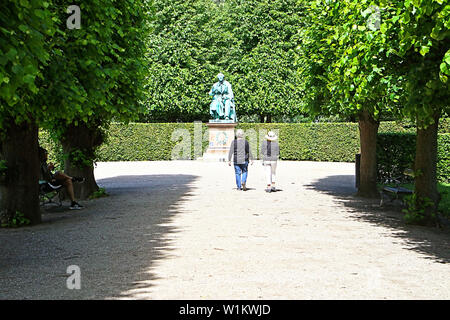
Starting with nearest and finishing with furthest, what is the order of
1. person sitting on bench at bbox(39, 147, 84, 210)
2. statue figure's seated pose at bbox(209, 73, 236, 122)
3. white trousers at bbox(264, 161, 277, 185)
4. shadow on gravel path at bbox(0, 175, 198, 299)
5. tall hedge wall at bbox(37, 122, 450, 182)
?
shadow on gravel path at bbox(0, 175, 198, 299), person sitting on bench at bbox(39, 147, 84, 210), white trousers at bbox(264, 161, 277, 185), tall hedge wall at bbox(37, 122, 450, 182), statue figure's seated pose at bbox(209, 73, 236, 122)

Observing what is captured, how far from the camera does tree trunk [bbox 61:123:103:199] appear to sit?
550 inches

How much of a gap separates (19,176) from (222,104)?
22477 millimetres

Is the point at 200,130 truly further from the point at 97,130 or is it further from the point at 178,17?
the point at 97,130

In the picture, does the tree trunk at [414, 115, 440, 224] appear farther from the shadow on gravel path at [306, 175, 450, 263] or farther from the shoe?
the shoe

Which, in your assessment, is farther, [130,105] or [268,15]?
[268,15]

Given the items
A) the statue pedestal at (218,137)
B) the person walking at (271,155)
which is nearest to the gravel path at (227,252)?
the person walking at (271,155)

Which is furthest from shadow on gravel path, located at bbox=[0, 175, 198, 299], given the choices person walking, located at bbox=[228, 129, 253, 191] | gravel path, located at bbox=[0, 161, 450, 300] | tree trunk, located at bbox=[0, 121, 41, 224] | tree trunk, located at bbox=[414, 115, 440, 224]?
tree trunk, located at bbox=[414, 115, 440, 224]

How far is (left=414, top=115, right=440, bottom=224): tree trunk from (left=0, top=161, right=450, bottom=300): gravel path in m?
0.59

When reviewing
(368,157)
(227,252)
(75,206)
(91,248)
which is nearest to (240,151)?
(368,157)

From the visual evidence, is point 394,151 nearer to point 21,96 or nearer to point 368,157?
point 368,157

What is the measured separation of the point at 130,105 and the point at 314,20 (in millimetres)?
4852

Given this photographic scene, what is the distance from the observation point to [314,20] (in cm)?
1301
